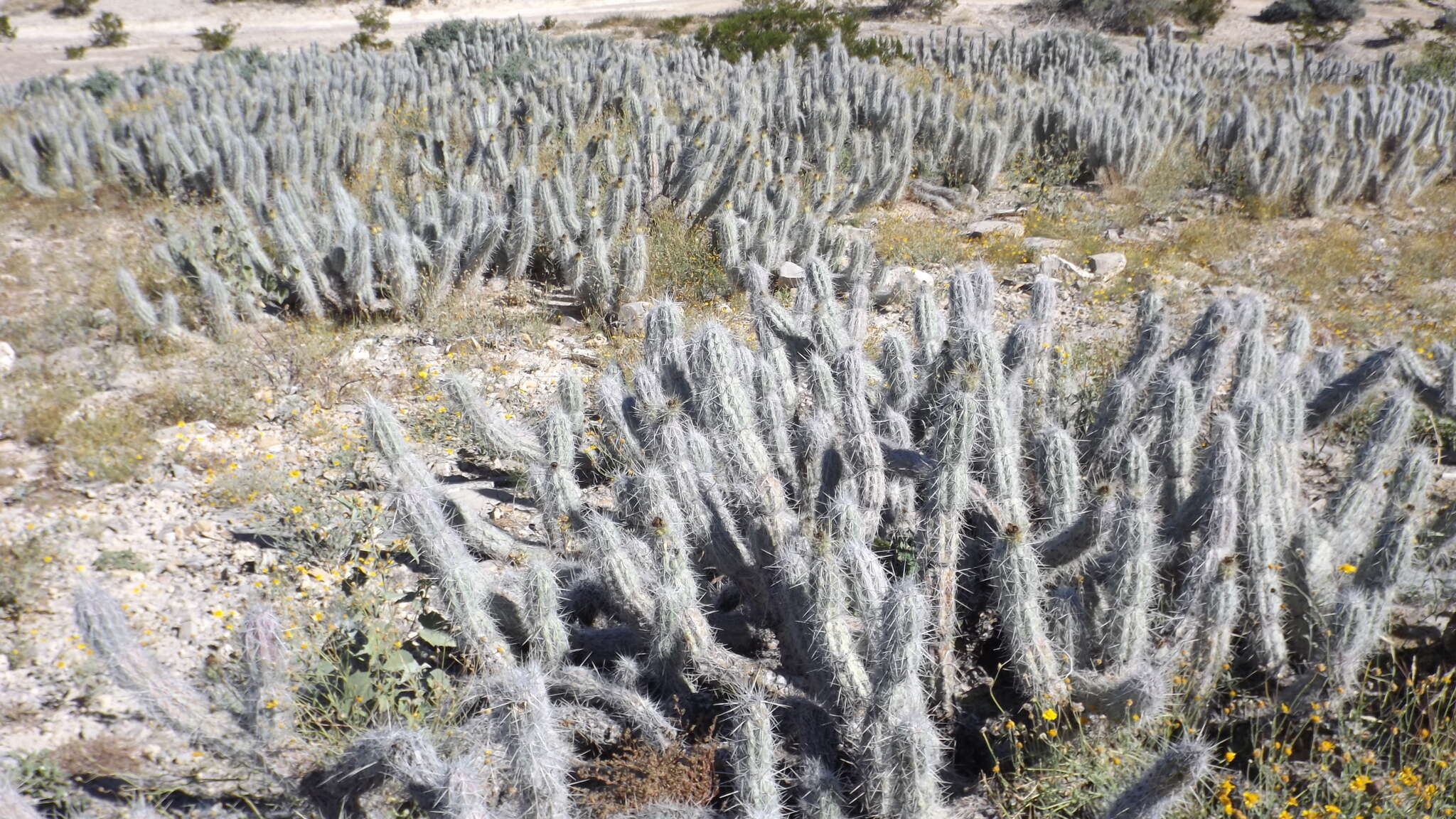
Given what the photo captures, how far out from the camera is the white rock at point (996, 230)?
880 cm

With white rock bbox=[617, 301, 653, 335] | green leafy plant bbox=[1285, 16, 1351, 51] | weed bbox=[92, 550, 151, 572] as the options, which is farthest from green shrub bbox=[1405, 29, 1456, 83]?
weed bbox=[92, 550, 151, 572]

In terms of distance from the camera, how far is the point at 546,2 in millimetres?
31781

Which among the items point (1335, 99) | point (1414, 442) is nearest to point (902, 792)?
point (1414, 442)

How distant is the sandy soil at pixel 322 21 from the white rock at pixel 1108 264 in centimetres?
1733

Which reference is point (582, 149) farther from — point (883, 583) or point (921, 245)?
point (883, 583)

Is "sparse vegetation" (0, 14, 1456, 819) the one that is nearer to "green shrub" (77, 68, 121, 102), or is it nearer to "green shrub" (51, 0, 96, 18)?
"green shrub" (77, 68, 121, 102)

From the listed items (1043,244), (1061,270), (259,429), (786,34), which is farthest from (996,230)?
(786,34)

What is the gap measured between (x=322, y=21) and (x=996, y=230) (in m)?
27.9

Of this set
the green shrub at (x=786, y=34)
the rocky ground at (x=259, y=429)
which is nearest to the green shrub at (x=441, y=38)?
the green shrub at (x=786, y=34)

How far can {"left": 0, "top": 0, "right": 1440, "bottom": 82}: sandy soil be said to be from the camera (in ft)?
72.8

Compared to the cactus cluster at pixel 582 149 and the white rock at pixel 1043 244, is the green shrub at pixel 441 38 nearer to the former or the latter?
the cactus cluster at pixel 582 149

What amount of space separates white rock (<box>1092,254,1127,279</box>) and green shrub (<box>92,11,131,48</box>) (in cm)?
2672

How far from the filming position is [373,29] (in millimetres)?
24844

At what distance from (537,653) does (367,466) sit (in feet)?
7.10
